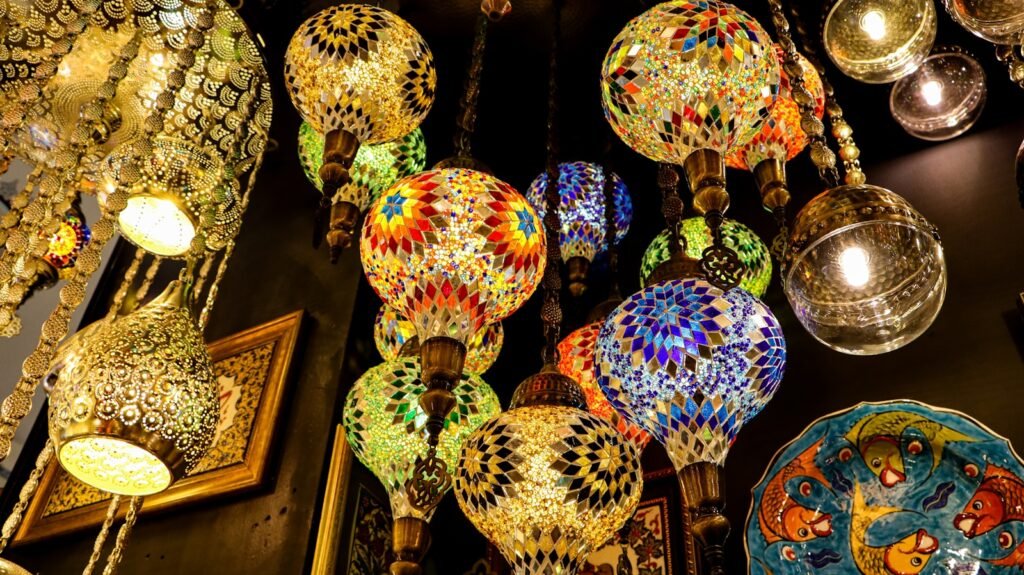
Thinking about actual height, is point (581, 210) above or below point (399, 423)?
above

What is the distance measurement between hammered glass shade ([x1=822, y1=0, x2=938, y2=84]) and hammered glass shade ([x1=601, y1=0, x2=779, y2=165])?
0.97ft

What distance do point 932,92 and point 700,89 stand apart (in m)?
0.89

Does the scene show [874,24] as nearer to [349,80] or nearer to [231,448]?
[349,80]

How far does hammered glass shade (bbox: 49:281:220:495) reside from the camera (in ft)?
4.45

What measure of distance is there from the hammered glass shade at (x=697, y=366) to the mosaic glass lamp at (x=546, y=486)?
0.28ft

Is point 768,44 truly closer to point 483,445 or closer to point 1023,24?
point 1023,24

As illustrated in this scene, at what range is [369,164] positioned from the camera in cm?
158

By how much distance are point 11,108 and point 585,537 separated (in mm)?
1540

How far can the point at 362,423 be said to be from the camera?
1.29 meters

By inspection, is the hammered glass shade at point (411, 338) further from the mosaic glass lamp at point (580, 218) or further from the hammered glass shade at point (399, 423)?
the mosaic glass lamp at point (580, 218)

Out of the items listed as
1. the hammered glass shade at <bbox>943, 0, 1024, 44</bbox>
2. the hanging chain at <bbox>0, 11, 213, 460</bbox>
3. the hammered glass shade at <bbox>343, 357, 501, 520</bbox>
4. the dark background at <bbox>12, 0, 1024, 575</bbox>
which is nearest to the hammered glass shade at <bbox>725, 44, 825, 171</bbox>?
the hammered glass shade at <bbox>943, 0, 1024, 44</bbox>

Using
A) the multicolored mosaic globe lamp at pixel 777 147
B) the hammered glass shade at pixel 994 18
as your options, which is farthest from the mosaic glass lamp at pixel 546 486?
the hammered glass shade at pixel 994 18

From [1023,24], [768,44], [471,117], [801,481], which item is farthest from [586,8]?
[801,481]

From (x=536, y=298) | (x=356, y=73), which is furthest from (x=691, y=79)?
(x=536, y=298)
